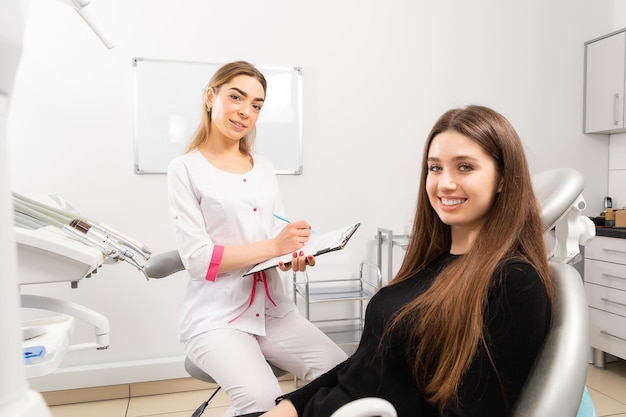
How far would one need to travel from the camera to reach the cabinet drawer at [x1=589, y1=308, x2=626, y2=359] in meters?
2.70

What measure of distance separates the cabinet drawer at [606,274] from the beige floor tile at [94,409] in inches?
112

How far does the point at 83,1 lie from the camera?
92cm

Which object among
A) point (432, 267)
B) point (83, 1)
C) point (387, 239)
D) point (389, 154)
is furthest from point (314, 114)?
point (83, 1)

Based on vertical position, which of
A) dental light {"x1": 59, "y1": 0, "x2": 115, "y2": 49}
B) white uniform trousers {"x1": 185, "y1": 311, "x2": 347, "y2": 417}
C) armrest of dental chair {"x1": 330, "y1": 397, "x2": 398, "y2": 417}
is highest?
dental light {"x1": 59, "y1": 0, "x2": 115, "y2": 49}

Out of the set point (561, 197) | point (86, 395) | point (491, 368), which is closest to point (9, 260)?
point (491, 368)

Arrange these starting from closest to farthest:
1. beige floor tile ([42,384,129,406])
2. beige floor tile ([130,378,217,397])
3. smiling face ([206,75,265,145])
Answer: smiling face ([206,75,265,145]) → beige floor tile ([42,384,129,406]) → beige floor tile ([130,378,217,397])

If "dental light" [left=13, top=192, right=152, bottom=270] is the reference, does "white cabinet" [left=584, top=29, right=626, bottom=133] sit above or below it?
above

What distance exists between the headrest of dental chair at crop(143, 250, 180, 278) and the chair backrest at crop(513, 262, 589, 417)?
3.48 feet

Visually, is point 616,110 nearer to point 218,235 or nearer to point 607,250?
point 607,250

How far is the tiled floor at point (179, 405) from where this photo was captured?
239cm

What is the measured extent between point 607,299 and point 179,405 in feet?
8.40

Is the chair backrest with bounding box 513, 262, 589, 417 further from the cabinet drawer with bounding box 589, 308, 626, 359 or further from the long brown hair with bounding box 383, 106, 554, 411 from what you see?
the cabinet drawer with bounding box 589, 308, 626, 359

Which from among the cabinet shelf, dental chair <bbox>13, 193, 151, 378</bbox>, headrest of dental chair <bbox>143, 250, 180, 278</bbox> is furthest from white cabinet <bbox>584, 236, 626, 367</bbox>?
dental chair <bbox>13, 193, 151, 378</bbox>

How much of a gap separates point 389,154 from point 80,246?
7.42 feet
